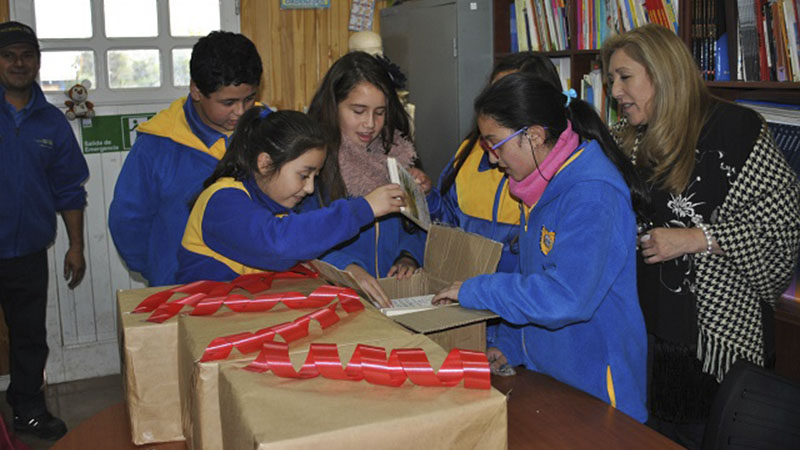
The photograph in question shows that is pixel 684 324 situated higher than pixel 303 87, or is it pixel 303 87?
pixel 303 87

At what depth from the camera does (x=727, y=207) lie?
6.47ft

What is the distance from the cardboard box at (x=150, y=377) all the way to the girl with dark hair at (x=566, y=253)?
55 centimetres

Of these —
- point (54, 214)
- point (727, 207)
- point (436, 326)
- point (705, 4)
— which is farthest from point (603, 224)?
point (54, 214)

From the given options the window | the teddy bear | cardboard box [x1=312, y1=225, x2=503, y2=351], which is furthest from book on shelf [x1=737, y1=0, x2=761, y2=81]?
the teddy bear

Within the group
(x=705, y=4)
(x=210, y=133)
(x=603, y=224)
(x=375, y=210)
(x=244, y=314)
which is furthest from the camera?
(x=705, y=4)

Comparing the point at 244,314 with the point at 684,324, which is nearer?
the point at 244,314

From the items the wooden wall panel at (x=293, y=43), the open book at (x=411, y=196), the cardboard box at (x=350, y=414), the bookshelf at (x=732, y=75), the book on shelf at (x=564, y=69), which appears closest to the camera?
the cardboard box at (x=350, y=414)

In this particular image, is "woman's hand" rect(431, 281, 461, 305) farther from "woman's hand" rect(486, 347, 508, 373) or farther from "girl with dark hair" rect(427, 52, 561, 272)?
"girl with dark hair" rect(427, 52, 561, 272)

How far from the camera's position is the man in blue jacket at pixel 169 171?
6.73 feet

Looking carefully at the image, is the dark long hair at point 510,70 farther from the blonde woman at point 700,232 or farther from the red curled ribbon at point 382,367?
the red curled ribbon at point 382,367

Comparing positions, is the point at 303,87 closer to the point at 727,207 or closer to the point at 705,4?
the point at 705,4

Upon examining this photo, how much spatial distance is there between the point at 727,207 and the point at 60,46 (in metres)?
3.22

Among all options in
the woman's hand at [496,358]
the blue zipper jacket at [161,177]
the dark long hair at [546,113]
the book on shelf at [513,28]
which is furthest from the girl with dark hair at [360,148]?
the book on shelf at [513,28]

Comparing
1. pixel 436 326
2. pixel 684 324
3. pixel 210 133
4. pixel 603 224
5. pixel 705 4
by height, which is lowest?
pixel 684 324
